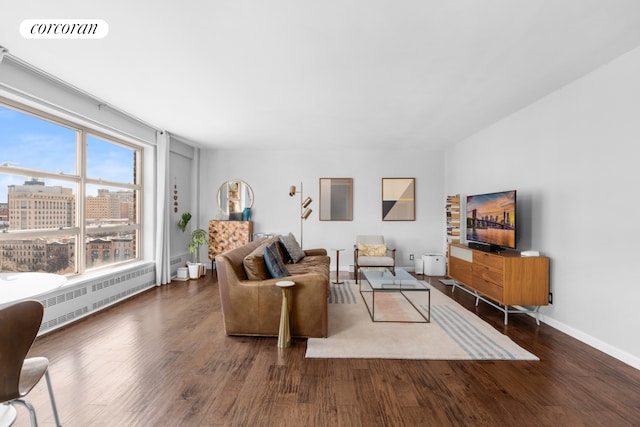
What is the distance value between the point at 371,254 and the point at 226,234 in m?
2.90

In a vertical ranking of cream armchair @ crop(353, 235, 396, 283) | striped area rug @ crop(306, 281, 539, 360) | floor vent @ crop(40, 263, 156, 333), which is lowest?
striped area rug @ crop(306, 281, 539, 360)

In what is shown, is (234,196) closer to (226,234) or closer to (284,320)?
(226,234)

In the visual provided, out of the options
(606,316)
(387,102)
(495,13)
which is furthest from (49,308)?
(606,316)

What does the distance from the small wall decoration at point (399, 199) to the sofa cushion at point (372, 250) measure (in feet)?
2.95

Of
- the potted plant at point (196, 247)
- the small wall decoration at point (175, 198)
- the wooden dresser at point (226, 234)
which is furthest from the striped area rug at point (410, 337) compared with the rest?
the small wall decoration at point (175, 198)

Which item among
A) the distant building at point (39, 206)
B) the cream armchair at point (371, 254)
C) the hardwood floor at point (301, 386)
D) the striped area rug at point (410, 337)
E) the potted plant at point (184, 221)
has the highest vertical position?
the distant building at point (39, 206)

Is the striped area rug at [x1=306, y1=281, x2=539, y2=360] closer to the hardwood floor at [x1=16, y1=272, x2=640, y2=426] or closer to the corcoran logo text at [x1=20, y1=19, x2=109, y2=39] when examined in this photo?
the hardwood floor at [x1=16, y1=272, x2=640, y2=426]

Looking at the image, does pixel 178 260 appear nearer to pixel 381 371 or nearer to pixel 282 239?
pixel 282 239

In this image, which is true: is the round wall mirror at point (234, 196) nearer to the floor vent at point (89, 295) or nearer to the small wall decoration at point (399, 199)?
the floor vent at point (89, 295)

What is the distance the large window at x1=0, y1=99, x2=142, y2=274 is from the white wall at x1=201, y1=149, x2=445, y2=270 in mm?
2153

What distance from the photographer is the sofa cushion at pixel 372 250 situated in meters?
5.73

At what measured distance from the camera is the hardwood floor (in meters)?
1.87

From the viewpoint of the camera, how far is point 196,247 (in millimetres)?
6008

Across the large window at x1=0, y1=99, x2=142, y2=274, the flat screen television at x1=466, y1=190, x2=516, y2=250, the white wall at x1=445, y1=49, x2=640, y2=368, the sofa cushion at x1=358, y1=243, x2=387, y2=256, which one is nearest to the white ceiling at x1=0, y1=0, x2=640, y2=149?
the white wall at x1=445, y1=49, x2=640, y2=368
